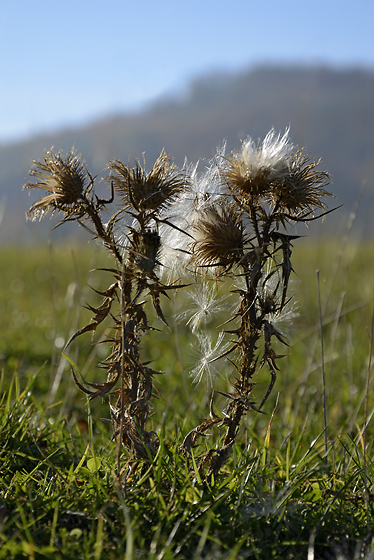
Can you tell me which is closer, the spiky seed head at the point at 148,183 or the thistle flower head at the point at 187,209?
the spiky seed head at the point at 148,183

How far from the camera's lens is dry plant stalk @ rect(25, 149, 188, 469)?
1551mm

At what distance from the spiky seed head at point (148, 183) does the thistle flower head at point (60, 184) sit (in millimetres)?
93

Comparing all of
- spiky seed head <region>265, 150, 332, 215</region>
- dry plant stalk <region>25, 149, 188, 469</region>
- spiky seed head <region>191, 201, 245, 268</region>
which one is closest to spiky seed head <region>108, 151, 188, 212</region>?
dry plant stalk <region>25, 149, 188, 469</region>

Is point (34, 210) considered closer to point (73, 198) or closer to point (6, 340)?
point (73, 198)

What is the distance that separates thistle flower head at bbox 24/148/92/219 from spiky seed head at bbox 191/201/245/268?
1.11ft

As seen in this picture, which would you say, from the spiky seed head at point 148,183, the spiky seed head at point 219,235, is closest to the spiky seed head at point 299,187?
the spiky seed head at point 219,235

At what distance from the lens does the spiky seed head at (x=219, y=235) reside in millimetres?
1562

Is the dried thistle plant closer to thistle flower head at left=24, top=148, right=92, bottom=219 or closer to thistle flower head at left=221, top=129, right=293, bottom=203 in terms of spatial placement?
thistle flower head at left=221, top=129, right=293, bottom=203

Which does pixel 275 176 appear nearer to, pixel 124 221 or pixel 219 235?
pixel 219 235

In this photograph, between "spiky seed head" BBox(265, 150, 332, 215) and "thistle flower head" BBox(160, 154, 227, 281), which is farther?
"thistle flower head" BBox(160, 154, 227, 281)

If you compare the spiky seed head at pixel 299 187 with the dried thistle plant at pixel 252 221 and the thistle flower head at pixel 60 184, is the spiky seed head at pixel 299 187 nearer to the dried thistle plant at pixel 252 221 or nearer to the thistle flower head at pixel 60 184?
the dried thistle plant at pixel 252 221

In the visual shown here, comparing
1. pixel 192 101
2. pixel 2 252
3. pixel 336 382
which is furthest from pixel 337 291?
pixel 192 101

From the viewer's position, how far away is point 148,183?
1552 mm

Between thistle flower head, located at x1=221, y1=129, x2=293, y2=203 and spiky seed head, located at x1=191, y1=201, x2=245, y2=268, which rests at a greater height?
thistle flower head, located at x1=221, y1=129, x2=293, y2=203
